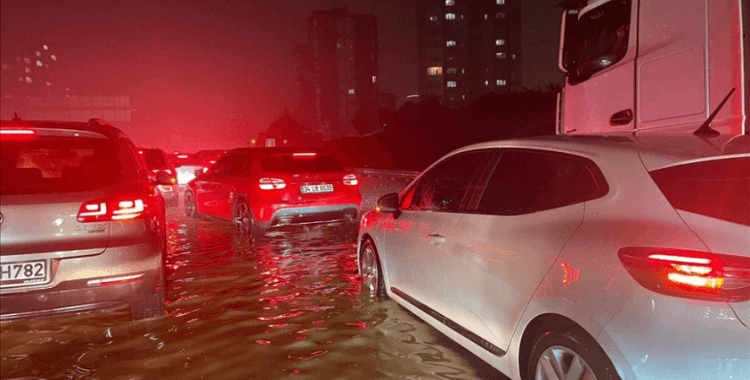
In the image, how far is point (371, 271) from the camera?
604 cm

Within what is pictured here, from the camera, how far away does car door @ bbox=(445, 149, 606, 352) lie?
118 inches

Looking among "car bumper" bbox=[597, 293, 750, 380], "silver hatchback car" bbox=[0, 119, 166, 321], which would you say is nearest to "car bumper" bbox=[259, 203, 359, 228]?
"silver hatchback car" bbox=[0, 119, 166, 321]

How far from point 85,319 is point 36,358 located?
1.03m

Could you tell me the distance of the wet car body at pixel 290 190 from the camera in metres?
9.36

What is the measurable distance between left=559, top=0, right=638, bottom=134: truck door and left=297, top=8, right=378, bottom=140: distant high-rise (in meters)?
145

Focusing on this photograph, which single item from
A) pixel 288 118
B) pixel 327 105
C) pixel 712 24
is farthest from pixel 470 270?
pixel 327 105

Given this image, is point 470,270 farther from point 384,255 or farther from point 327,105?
point 327,105

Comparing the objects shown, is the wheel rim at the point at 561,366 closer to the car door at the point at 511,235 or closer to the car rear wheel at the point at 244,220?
the car door at the point at 511,235

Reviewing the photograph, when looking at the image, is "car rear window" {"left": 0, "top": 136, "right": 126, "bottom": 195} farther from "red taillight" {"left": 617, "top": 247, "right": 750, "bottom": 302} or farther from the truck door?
the truck door

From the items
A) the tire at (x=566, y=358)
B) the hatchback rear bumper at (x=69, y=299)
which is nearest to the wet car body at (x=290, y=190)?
the hatchback rear bumper at (x=69, y=299)

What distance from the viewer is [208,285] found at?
6699mm

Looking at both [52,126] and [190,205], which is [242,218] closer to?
[190,205]

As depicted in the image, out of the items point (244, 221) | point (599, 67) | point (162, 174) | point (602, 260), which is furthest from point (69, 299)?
point (599, 67)

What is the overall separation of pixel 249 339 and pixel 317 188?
486 centimetres
